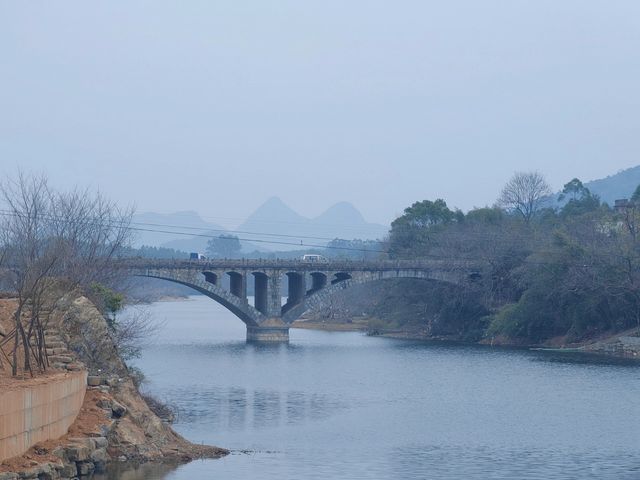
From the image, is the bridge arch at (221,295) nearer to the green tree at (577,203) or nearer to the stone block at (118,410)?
the green tree at (577,203)

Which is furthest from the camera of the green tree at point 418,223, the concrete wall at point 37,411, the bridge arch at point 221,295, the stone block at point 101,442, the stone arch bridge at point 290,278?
the green tree at point 418,223

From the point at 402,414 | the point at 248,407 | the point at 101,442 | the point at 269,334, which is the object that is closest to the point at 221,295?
the point at 269,334

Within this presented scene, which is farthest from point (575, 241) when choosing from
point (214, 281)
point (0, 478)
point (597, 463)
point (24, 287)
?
point (0, 478)

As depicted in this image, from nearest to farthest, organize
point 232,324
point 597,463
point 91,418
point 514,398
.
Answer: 1. point 91,418
2. point 597,463
3. point 514,398
4. point 232,324

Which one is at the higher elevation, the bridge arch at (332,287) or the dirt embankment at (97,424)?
the bridge arch at (332,287)

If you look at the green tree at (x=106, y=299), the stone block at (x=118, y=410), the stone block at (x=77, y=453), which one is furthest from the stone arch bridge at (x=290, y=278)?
the stone block at (x=77, y=453)

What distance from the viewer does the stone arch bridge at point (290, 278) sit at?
88.9 meters

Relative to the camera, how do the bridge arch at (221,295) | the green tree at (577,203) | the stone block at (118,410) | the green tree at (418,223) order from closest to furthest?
1. the stone block at (118,410)
2. the bridge arch at (221,295)
3. the green tree at (418,223)
4. the green tree at (577,203)

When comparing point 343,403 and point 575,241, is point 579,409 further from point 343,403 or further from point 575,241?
point 575,241

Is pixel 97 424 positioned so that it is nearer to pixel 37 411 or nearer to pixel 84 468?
pixel 84 468

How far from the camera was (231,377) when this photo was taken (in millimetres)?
57344

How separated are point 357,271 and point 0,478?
7018 centimetres

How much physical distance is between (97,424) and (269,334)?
59.3m

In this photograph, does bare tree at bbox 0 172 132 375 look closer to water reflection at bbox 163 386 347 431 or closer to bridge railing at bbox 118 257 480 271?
water reflection at bbox 163 386 347 431
